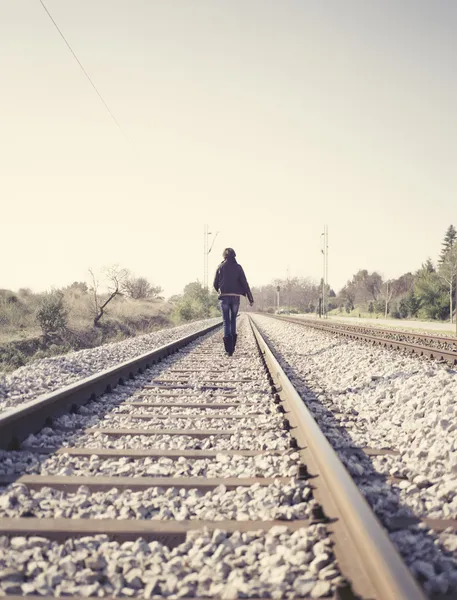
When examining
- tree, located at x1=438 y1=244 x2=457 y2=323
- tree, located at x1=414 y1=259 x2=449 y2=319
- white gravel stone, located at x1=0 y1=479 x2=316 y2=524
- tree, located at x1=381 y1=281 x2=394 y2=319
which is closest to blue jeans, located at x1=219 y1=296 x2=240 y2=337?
white gravel stone, located at x1=0 y1=479 x2=316 y2=524

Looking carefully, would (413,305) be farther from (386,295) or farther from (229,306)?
(229,306)

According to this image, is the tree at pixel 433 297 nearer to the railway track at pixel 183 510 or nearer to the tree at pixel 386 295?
the tree at pixel 386 295

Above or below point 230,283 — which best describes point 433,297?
above

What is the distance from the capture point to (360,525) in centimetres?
202

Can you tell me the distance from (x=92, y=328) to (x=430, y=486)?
30.0m

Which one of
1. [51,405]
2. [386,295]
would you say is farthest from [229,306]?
[386,295]

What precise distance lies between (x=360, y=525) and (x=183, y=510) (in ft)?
3.18

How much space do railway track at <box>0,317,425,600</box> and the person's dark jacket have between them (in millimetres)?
4927

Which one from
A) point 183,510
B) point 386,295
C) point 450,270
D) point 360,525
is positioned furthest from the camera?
point 386,295

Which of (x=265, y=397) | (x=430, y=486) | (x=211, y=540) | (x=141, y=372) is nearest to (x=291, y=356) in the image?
(x=141, y=372)

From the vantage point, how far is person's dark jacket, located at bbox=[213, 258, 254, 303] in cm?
973

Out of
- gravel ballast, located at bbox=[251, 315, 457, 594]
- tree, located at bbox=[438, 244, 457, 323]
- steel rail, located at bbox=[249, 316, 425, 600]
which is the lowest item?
gravel ballast, located at bbox=[251, 315, 457, 594]

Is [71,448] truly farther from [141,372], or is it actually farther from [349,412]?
[141,372]

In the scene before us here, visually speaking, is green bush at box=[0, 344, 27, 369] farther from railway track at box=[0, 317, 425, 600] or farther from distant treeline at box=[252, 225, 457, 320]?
distant treeline at box=[252, 225, 457, 320]
